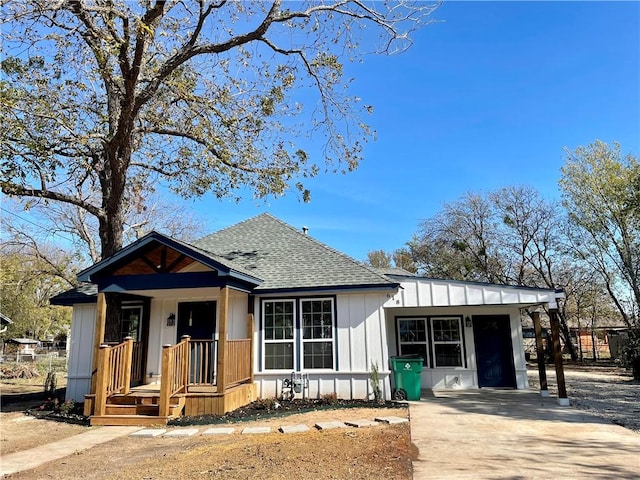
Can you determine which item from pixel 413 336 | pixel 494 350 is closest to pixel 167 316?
pixel 413 336

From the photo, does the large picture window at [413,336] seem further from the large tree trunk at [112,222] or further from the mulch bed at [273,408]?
the large tree trunk at [112,222]

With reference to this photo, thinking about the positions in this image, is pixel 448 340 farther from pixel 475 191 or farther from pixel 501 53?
pixel 475 191

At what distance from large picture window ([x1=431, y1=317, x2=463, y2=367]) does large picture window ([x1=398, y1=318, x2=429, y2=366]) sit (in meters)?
0.28

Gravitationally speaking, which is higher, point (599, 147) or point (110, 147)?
point (599, 147)

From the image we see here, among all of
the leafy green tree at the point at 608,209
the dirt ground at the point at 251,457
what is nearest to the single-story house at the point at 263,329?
the dirt ground at the point at 251,457

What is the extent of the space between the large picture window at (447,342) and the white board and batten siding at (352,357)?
2.85 meters

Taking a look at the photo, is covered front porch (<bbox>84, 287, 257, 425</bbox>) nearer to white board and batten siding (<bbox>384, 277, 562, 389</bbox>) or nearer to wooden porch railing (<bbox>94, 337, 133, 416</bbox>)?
wooden porch railing (<bbox>94, 337, 133, 416</bbox>)

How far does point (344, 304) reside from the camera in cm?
1017

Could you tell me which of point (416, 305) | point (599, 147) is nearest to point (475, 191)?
point (599, 147)

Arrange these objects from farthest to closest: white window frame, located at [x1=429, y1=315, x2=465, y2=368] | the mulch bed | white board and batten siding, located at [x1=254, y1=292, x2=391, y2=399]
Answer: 1. white window frame, located at [x1=429, y1=315, x2=465, y2=368]
2. white board and batten siding, located at [x1=254, y1=292, x2=391, y2=399]
3. the mulch bed

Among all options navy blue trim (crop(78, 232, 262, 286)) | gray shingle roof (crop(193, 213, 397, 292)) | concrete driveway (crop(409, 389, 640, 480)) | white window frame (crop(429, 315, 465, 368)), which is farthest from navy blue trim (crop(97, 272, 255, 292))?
white window frame (crop(429, 315, 465, 368))

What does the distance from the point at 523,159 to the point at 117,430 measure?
16.2 m

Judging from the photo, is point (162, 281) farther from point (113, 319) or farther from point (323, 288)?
point (323, 288)

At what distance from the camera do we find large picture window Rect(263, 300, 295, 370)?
33.3 feet
